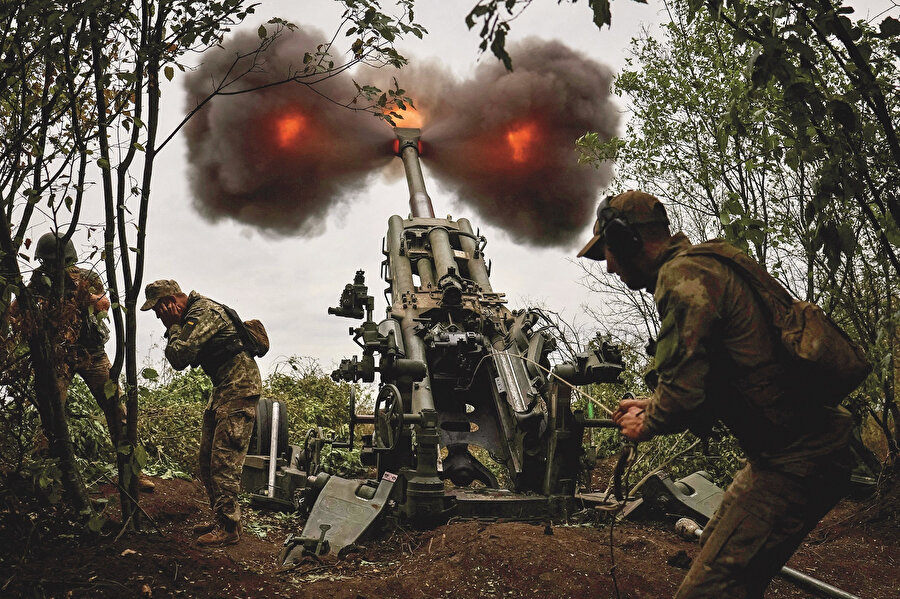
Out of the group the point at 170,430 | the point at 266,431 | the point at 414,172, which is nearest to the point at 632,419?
the point at 266,431

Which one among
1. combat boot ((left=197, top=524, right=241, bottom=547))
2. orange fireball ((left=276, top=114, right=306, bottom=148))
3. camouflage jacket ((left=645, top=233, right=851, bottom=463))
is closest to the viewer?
camouflage jacket ((left=645, top=233, right=851, bottom=463))

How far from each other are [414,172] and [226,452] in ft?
22.1

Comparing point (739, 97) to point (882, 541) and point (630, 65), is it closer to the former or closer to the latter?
point (882, 541)

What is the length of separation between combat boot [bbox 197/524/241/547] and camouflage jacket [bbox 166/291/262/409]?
0.97 m

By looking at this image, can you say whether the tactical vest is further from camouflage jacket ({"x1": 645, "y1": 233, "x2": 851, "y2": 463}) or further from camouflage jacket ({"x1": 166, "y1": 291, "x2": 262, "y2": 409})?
camouflage jacket ({"x1": 645, "y1": 233, "x2": 851, "y2": 463})

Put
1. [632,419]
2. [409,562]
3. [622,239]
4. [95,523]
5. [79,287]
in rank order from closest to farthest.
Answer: [632,419] < [622,239] < [95,523] < [79,287] < [409,562]

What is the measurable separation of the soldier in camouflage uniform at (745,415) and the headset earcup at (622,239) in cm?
26

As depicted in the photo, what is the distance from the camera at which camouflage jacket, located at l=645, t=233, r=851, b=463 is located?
2701mm

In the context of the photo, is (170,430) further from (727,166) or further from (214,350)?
(727,166)

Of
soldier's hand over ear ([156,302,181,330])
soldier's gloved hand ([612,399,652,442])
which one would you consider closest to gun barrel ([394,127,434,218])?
soldier's hand over ear ([156,302,181,330])

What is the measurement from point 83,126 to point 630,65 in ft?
23.1

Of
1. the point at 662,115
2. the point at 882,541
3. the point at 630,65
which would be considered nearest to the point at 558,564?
the point at 882,541

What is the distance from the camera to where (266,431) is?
28.0 ft

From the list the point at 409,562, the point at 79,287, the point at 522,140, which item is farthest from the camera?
the point at 522,140
